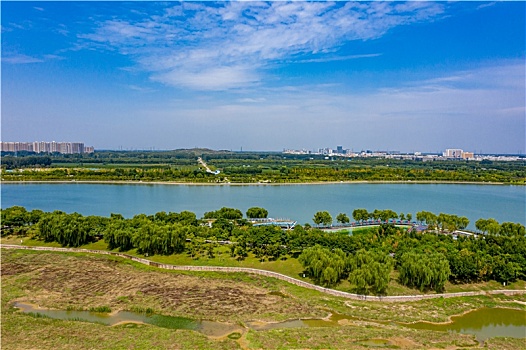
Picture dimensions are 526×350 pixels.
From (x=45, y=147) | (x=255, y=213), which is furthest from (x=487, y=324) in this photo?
(x=45, y=147)

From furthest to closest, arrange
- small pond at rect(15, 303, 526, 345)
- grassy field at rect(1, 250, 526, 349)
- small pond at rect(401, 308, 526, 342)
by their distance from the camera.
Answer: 1. small pond at rect(401, 308, 526, 342)
2. small pond at rect(15, 303, 526, 345)
3. grassy field at rect(1, 250, 526, 349)

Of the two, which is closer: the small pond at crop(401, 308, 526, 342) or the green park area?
the green park area

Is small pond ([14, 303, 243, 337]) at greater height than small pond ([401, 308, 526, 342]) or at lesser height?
greater

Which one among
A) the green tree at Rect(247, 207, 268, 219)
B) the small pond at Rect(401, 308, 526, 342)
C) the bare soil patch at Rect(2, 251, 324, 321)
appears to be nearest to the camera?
the small pond at Rect(401, 308, 526, 342)

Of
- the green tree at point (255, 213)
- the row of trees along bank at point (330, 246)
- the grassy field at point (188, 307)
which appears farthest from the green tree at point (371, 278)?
the green tree at point (255, 213)

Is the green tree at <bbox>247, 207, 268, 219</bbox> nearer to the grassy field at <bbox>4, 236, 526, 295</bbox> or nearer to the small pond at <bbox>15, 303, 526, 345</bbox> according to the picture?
the grassy field at <bbox>4, 236, 526, 295</bbox>

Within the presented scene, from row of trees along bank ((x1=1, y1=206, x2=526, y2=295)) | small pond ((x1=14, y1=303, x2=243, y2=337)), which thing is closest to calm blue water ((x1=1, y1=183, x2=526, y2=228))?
row of trees along bank ((x1=1, y1=206, x2=526, y2=295))
